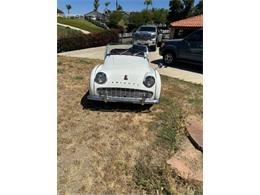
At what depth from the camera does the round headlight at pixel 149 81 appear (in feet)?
17.2

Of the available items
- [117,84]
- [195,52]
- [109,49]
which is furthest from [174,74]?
[117,84]

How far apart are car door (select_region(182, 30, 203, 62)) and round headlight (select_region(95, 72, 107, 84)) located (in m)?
5.62

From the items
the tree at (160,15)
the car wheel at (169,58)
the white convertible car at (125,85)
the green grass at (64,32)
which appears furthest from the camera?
the tree at (160,15)

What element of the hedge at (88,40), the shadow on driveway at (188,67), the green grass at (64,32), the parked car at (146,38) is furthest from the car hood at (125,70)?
the parked car at (146,38)

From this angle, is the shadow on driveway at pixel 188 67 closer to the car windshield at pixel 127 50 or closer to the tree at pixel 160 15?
the car windshield at pixel 127 50

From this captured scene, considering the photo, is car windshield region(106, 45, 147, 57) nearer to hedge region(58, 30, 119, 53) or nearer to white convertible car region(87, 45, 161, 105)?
white convertible car region(87, 45, 161, 105)

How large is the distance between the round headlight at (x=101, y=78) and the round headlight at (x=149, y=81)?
0.76 metres

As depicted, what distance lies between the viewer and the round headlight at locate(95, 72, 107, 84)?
17.1 feet

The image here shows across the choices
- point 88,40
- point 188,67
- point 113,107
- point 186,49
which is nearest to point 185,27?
point 88,40

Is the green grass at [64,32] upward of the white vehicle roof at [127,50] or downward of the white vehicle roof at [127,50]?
upward

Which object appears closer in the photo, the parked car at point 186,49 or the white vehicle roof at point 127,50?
the white vehicle roof at point 127,50

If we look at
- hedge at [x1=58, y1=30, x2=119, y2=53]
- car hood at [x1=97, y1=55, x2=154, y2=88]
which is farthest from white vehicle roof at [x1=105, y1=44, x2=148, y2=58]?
hedge at [x1=58, y1=30, x2=119, y2=53]
